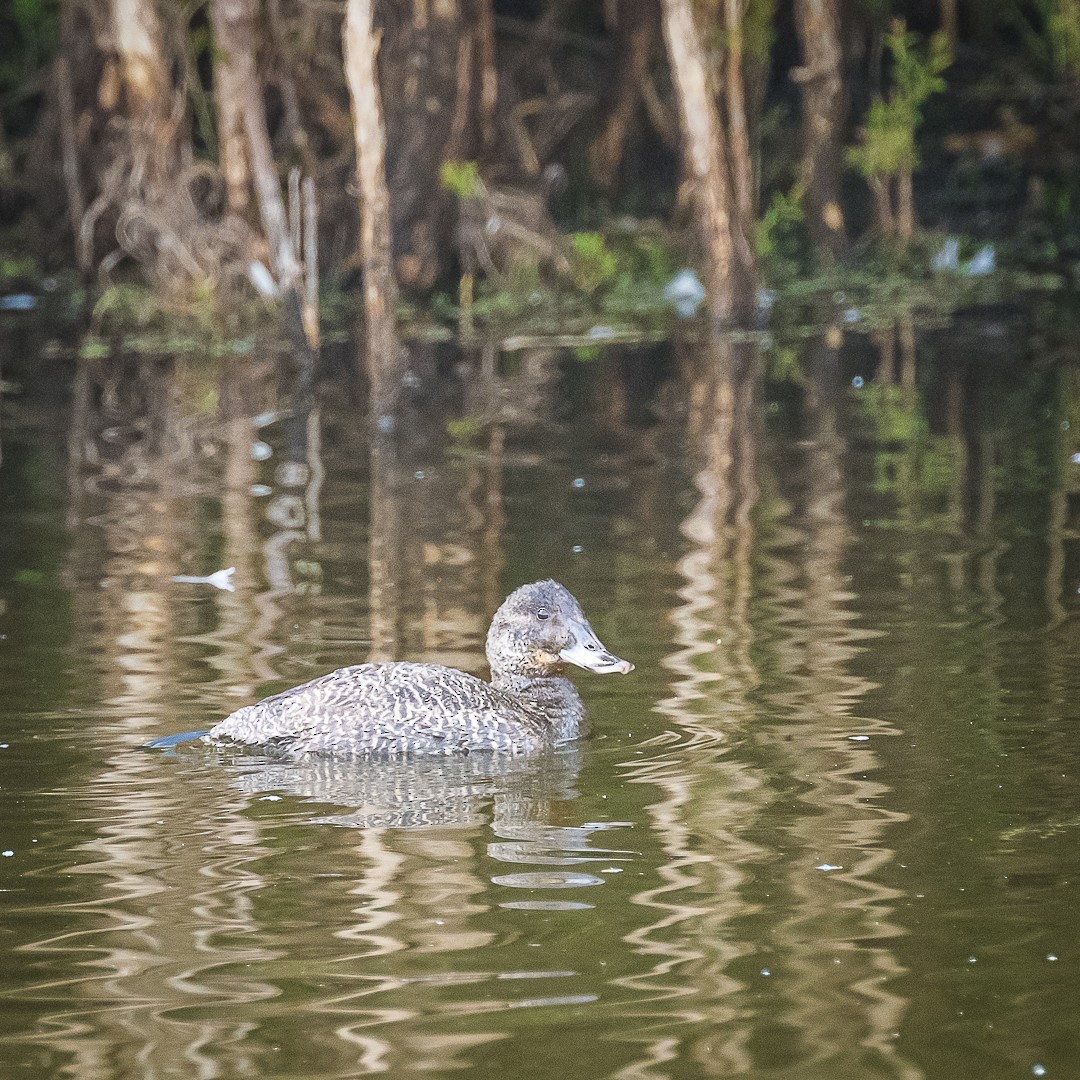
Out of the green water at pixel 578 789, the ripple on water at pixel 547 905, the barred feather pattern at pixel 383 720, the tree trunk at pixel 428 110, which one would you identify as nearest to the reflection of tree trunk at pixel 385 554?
the green water at pixel 578 789

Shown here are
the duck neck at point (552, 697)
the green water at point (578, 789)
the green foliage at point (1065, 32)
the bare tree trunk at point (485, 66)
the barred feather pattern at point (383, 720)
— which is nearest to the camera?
the green water at point (578, 789)

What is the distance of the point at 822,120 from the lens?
24469mm

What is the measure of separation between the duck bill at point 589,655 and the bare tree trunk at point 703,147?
1264 cm

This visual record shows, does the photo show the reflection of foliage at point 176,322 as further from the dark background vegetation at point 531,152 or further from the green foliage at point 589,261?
the green foliage at point 589,261

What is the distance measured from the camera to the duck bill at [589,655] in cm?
777

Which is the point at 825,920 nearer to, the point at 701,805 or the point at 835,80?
the point at 701,805

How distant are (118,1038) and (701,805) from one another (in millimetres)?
2127

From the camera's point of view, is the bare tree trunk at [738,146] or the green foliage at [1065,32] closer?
the bare tree trunk at [738,146]

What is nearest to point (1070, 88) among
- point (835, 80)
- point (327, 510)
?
point (835, 80)

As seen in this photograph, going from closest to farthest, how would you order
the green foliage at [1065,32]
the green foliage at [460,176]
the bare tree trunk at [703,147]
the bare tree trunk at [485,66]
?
the bare tree trunk at [703,147]
the green foliage at [460,176]
the bare tree trunk at [485,66]
the green foliage at [1065,32]

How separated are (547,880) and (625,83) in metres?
22.2

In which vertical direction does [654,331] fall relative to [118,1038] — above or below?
above

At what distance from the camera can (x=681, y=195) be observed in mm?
24828

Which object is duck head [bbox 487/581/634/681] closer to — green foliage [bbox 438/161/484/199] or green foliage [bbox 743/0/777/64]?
green foliage [bbox 438/161/484/199]
